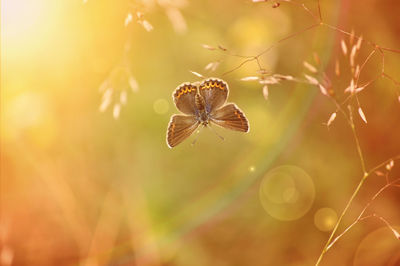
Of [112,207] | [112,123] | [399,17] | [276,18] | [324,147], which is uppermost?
[276,18]

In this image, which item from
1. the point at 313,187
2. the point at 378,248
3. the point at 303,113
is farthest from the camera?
the point at 303,113

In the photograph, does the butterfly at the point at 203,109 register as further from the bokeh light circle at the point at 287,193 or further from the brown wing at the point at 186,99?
the bokeh light circle at the point at 287,193

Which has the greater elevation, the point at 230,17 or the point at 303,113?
the point at 230,17

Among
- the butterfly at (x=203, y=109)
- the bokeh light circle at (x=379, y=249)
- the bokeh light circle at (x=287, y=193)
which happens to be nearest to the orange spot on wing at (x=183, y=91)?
the butterfly at (x=203, y=109)

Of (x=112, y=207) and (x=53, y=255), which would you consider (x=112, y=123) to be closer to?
(x=112, y=207)

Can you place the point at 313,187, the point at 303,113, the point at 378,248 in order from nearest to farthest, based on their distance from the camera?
the point at 378,248
the point at 313,187
the point at 303,113

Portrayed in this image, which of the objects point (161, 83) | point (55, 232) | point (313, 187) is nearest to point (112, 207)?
point (55, 232)

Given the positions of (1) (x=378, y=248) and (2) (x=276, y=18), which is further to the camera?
(2) (x=276, y=18)

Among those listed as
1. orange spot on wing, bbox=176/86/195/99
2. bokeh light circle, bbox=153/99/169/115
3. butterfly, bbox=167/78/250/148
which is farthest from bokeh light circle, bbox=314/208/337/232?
orange spot on wing, bbox=176/86/195/99
